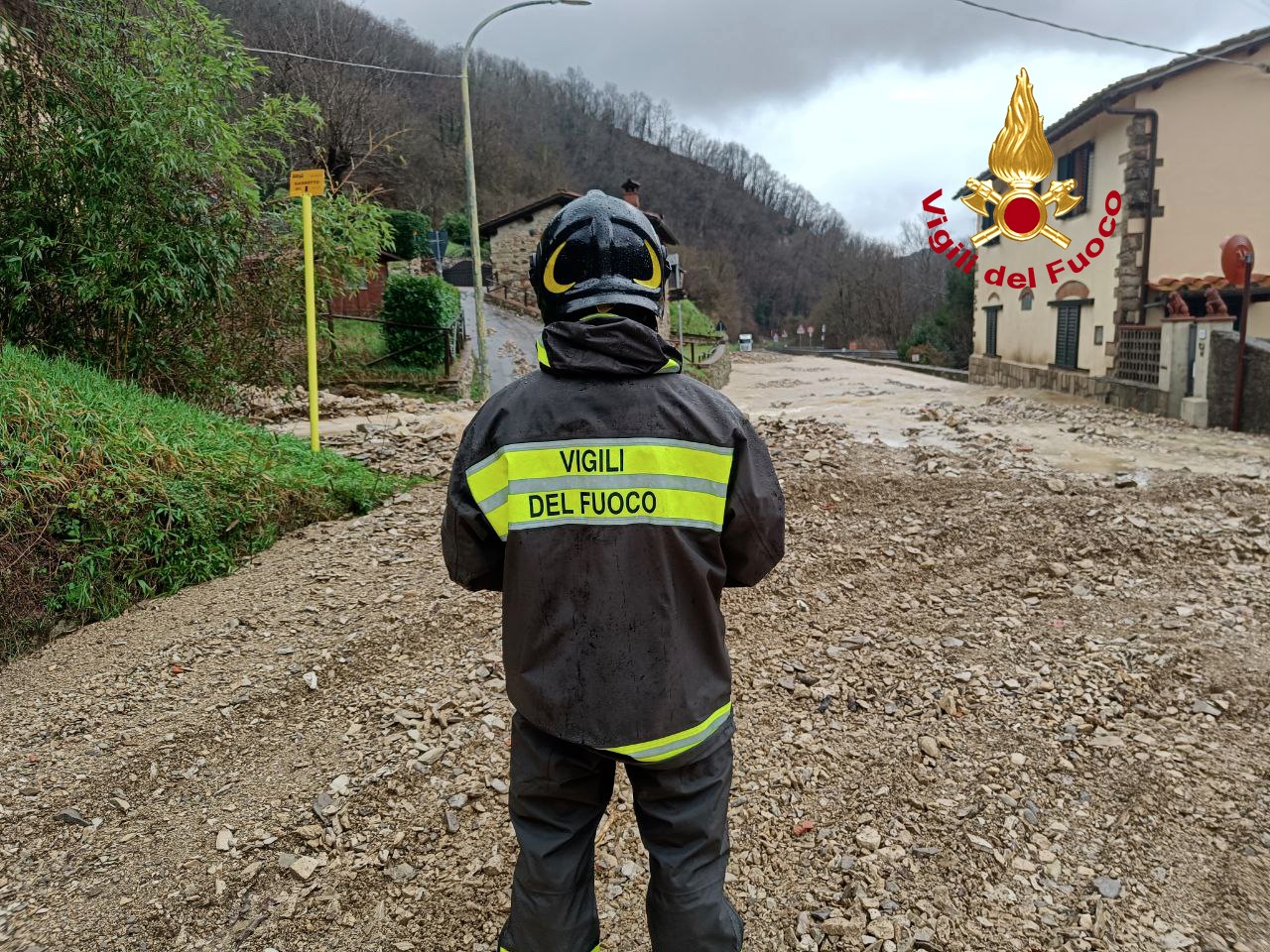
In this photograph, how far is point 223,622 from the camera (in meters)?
4.17

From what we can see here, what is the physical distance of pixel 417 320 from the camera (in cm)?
1582

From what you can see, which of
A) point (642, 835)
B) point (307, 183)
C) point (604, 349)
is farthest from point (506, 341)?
point (642, 835)

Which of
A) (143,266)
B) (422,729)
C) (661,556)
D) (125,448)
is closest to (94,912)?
(422,729)

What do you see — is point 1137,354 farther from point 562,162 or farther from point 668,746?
point 562,162

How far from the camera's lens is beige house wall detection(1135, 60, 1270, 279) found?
539 inches

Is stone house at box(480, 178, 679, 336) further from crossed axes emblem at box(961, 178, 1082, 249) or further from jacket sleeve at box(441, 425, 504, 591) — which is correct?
jacket sleeve at box(441, 425, 504, 591)

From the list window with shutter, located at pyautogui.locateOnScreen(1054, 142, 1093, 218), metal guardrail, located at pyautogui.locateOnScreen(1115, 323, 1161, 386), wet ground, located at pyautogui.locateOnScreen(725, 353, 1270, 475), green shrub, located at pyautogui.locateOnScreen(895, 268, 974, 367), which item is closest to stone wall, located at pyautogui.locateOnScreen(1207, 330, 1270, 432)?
wet ground, located at pyautogui.locateOnScreen(725, 353, 1270, 475)

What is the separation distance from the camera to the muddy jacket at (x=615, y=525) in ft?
5.25

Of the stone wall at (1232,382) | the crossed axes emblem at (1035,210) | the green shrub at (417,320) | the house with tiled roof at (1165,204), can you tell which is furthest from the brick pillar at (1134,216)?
the green shrub at (417,320)

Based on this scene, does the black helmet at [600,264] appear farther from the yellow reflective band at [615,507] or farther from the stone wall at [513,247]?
the stone wall at [513,247]

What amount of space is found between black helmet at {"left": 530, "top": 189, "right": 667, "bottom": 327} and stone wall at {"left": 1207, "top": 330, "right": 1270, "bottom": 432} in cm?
1195

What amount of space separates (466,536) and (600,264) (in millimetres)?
622

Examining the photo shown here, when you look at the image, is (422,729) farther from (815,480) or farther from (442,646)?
(815,480)

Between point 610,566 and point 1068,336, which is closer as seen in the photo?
point 610,566
